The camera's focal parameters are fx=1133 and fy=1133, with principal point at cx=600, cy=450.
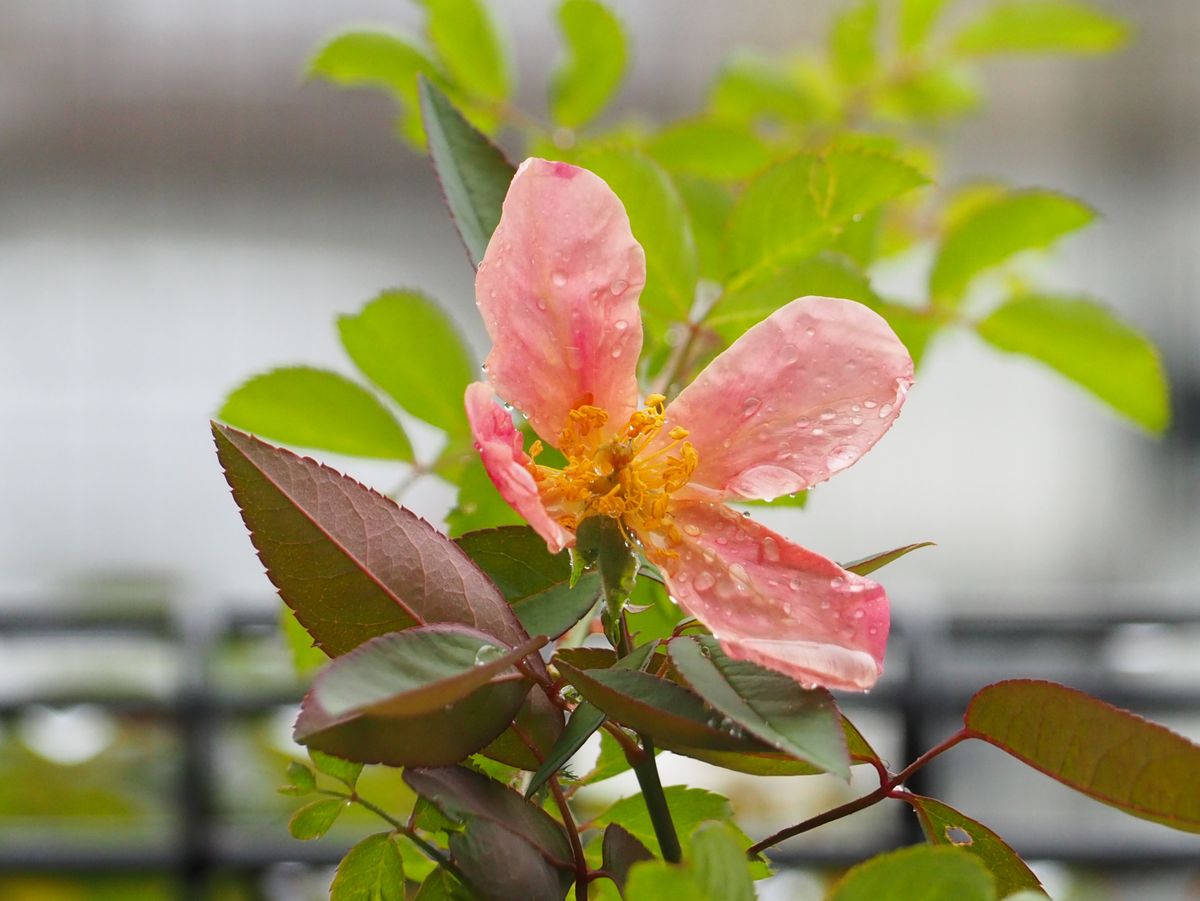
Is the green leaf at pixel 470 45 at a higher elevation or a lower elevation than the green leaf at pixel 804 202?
higher

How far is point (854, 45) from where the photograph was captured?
21.1 inches

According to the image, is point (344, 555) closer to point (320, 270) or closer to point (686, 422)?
point (686, 422)

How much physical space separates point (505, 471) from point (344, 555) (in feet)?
0.09

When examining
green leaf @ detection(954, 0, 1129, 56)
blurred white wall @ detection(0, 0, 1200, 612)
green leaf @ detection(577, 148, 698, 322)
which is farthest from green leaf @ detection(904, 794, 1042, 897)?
blurred white wall @ detection(0, 0, 1200, 612)

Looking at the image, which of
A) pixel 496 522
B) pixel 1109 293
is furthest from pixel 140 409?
pixel 496 522

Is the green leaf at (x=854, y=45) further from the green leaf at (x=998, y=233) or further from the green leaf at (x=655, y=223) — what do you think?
the green leaf at (x=655, y=223)

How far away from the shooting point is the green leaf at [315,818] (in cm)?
18

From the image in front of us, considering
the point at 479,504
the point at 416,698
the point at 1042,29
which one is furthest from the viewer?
the point at 1042,29

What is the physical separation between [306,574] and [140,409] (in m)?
2.51

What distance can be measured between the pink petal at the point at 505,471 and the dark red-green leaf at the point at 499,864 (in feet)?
0.13

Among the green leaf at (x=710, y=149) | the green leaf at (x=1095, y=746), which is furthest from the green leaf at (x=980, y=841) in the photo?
the green leaf at (x=710, y=149)

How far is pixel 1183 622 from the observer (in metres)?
0.59

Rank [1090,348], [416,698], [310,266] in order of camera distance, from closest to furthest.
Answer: [416,698] → [1090,348] → [310,266]

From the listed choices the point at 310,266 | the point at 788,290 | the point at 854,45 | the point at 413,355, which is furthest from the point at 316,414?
the point at 310,266
